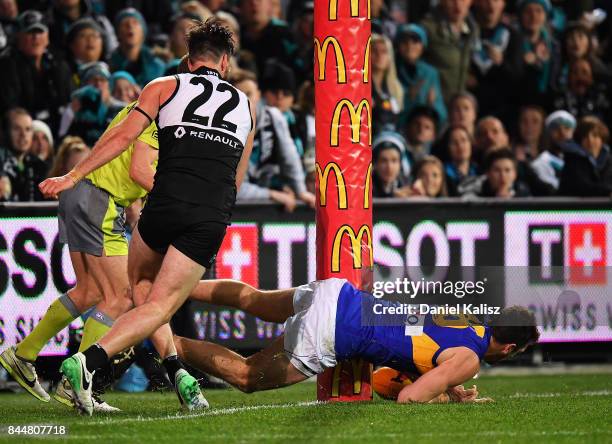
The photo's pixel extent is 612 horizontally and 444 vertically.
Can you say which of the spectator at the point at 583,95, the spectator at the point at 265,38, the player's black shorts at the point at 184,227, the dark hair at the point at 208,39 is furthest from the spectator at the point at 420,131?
the player's black shorts at the point at 184,227

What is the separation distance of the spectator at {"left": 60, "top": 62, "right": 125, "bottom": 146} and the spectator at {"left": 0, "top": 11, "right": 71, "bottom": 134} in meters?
0.57

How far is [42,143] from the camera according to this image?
12.4 m

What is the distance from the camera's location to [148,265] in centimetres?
799

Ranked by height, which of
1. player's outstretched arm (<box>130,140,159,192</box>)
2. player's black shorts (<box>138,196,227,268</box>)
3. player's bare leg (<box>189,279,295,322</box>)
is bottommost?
player's bare leg (<box>189,279,295,322</box>)

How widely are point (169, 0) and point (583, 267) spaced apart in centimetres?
590

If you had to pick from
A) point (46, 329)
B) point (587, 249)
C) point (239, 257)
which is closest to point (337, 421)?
point (46, 329)

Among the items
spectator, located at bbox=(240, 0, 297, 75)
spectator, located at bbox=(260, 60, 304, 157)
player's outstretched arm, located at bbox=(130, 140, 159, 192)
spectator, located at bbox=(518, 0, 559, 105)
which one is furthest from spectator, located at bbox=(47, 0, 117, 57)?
player's outstretched arm, located at bbox=(130, 140, 159, 192)

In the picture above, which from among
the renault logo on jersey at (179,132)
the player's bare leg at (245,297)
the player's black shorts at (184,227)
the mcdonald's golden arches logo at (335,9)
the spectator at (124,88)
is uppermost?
the mcdonald's golden arches logo at (335,9)

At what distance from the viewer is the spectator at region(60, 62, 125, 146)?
1258cm

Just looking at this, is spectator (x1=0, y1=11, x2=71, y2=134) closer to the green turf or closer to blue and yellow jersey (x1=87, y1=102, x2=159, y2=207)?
blue and yellow jersey (x1=87, y1=102, x2=159, y2=207)

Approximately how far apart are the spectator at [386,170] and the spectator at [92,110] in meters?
2.53

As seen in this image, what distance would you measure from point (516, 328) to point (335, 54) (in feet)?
7.07

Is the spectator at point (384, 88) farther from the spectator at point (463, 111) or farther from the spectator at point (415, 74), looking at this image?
the spectator at point (463, 111)

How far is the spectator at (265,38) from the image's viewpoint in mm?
14406
